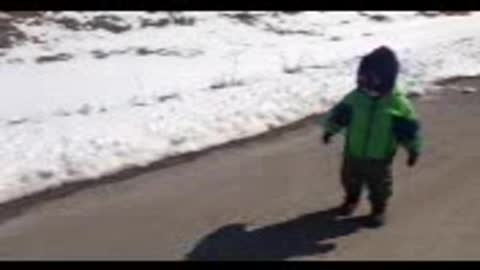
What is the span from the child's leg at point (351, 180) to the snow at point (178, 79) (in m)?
2.11

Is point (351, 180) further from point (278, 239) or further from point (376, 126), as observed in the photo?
point (278, 239)

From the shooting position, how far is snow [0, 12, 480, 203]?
9.91m

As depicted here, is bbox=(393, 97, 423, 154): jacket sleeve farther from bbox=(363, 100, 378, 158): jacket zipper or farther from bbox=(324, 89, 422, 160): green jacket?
bbox=(363, 100, 378, 158): jacket zipper

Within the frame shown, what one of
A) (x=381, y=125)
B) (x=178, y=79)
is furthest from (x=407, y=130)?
(x=178, y=79)

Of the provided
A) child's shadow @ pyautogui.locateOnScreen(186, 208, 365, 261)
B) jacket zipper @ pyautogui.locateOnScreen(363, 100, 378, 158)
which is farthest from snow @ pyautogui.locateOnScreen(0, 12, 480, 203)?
jacket zipper @ pyautogui.locateOnScreen(363, 100, 378, 158)

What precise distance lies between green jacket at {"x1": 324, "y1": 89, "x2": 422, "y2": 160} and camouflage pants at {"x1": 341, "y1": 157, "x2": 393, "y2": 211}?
7 cm

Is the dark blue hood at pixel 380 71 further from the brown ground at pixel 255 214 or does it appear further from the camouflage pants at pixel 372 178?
the brown ground at pixel 255 214

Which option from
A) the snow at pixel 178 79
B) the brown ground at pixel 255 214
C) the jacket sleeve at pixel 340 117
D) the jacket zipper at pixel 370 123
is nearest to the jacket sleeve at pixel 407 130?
the jacket zipper at pixel 370 123

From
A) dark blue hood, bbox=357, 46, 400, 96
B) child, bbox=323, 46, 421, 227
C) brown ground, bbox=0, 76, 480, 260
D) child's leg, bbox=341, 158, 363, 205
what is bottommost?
brown ground, bbox=0, 76, 480, 260

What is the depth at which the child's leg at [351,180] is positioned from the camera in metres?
7.98

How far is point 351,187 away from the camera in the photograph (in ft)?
26.5

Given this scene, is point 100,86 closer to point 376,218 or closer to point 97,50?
point 97,50

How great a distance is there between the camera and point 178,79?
14781mm
